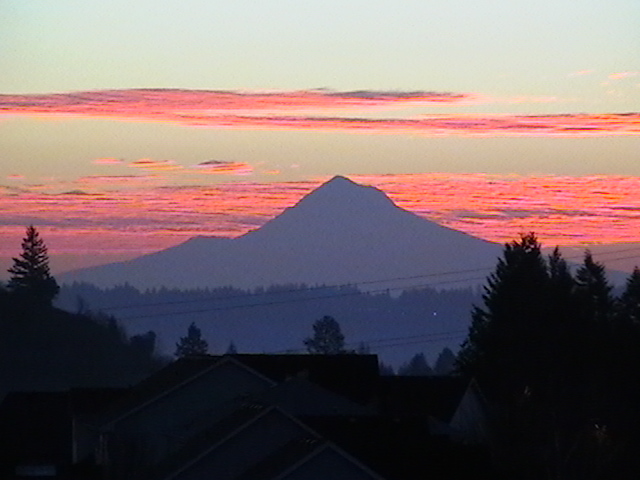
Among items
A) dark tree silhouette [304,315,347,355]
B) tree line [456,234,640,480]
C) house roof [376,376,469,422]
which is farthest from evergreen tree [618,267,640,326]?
dark tree silhouette [304,315,347,355]

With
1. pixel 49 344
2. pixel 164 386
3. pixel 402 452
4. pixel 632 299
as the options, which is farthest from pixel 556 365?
pixel 49 344

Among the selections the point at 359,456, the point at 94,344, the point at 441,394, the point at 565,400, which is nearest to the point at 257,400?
the point at 359,456

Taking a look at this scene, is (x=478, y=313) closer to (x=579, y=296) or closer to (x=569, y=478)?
(x=579, y=296)

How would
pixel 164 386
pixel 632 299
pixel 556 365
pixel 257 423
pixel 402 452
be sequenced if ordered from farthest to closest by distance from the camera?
1. pixel 632 299
2. pixel 556 365
3. pixel 164 386
4. pixel 257 423
5. pixel 402 452

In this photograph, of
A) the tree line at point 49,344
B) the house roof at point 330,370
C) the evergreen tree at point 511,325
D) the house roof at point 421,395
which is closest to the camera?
the house roof at point 330,370

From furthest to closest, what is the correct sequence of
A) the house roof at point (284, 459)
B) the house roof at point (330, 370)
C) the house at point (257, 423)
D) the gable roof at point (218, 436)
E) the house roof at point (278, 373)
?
the house roof at point (330, 370) < the house roof at point (278, 373) < the gable roof at point (218, 436) < the house at point (257, 423) < the house roof at point (284, 459)

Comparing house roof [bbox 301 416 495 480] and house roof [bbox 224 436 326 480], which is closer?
house roof [bbox 301 416 495 480]

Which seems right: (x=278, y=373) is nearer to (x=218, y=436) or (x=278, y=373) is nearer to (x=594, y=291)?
(x=218, y=436)

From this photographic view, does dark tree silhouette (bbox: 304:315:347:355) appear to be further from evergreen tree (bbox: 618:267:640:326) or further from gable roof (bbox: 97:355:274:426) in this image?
gable roof (bbox: 97:355:274:426)

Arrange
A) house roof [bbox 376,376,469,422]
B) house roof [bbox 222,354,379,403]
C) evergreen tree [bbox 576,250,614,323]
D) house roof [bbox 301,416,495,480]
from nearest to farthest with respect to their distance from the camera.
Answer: house roof [bbox 301,416,495,480]
house roof [bbox 222,354,379,403]
house roof [bbox 376,376,469,422]
evergreen tree [bbox 576,250,614,323]

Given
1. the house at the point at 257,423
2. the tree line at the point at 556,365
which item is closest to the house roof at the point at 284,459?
the house at the point at 257,423

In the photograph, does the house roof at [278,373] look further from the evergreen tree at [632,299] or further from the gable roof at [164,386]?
the evergreen tree at [632,299]

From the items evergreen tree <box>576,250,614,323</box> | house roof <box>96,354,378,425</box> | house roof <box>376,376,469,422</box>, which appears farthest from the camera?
evergreen tree <box>576,250,614,323</box>

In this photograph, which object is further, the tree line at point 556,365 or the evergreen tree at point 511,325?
the evergreen tree at point 511,325
